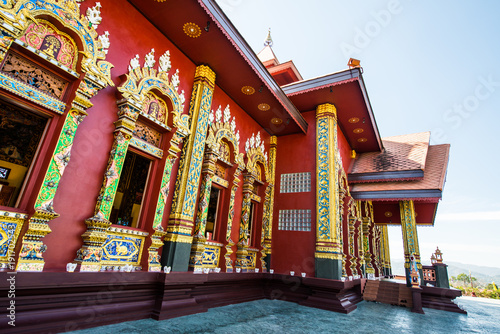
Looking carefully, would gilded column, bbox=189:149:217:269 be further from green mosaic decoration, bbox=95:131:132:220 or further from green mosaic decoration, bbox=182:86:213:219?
green mosaic decoration, bbox=95:131:132:220

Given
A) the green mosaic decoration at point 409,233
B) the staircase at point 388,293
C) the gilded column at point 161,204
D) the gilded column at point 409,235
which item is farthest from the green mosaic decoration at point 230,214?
the green mosaic decoration at point 409,233

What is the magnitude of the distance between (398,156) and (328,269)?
20.8ft

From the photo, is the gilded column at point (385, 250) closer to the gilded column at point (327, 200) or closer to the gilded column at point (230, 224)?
the gilded column at point (327, 200)

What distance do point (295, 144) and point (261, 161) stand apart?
1303mm

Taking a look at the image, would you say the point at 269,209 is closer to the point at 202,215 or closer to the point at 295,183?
the point at 295,183

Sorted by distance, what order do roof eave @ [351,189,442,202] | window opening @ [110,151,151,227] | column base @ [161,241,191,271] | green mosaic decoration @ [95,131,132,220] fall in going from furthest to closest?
roof eave @ [351,189,442,202]
window opening @ [110,151,151,227]
column base @ [161,241,191,271]
green mosaic decoration @ [95,131,132,220]

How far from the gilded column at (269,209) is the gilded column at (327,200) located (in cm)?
146

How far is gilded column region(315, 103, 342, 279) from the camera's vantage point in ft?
22.3

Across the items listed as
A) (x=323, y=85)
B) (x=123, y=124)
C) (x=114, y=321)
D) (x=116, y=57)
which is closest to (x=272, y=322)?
(x=114, y=321)

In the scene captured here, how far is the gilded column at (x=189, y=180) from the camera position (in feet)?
15.4

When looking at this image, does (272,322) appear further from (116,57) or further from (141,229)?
(116,57)

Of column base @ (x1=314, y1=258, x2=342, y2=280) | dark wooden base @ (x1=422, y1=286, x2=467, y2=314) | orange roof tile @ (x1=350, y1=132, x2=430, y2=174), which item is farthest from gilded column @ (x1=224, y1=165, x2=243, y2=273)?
dark wooden base @ (x1=422, y1=286, x2=467, y2=314)

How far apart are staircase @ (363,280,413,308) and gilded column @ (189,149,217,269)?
6919 millimetres

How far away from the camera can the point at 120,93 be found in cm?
425
